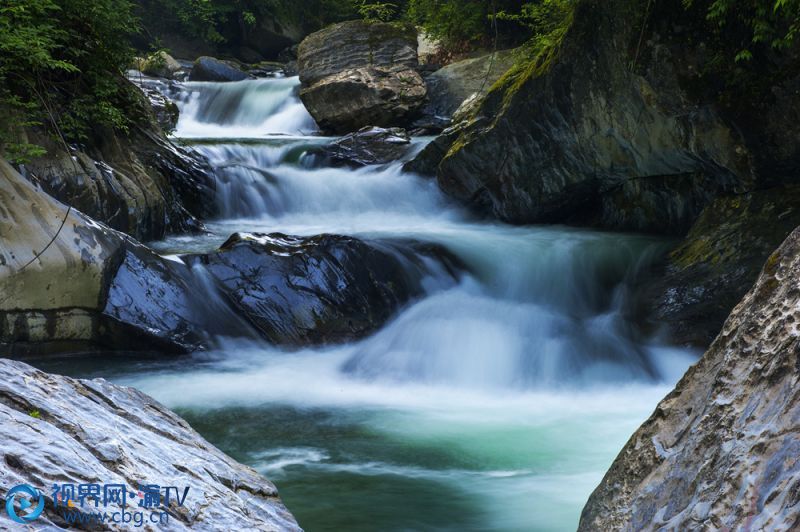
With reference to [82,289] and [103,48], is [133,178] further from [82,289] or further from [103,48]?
[82,289]

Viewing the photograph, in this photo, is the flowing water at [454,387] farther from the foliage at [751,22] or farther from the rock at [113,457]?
the foliage at [751,22]

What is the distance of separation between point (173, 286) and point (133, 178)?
2.34 meters

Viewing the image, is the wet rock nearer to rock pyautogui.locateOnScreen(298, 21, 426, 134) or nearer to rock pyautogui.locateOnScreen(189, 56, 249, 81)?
rock pyautogui.locateOnScreen(298, 21, 426, 134)

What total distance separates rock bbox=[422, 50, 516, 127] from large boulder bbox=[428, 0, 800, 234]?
5463 mm

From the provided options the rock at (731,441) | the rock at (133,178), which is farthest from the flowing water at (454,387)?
the rock at (731,441)

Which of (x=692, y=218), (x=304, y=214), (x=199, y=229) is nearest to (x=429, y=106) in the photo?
(x=304, y=214)

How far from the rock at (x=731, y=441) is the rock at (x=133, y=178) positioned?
528cm

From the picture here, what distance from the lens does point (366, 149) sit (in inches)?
441

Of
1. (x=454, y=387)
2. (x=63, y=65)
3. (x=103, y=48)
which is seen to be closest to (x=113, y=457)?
(x=454, y=387)

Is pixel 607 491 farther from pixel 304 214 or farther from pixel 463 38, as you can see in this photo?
pixel 463 38

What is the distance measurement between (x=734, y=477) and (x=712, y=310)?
4.77m

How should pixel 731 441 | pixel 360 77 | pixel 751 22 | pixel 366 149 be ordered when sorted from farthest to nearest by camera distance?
pixel 360 77, pixel 366 149, pixel 751 22, pixel 731 441

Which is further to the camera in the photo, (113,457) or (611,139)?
(611,139)

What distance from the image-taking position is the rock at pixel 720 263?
19.5 feet
